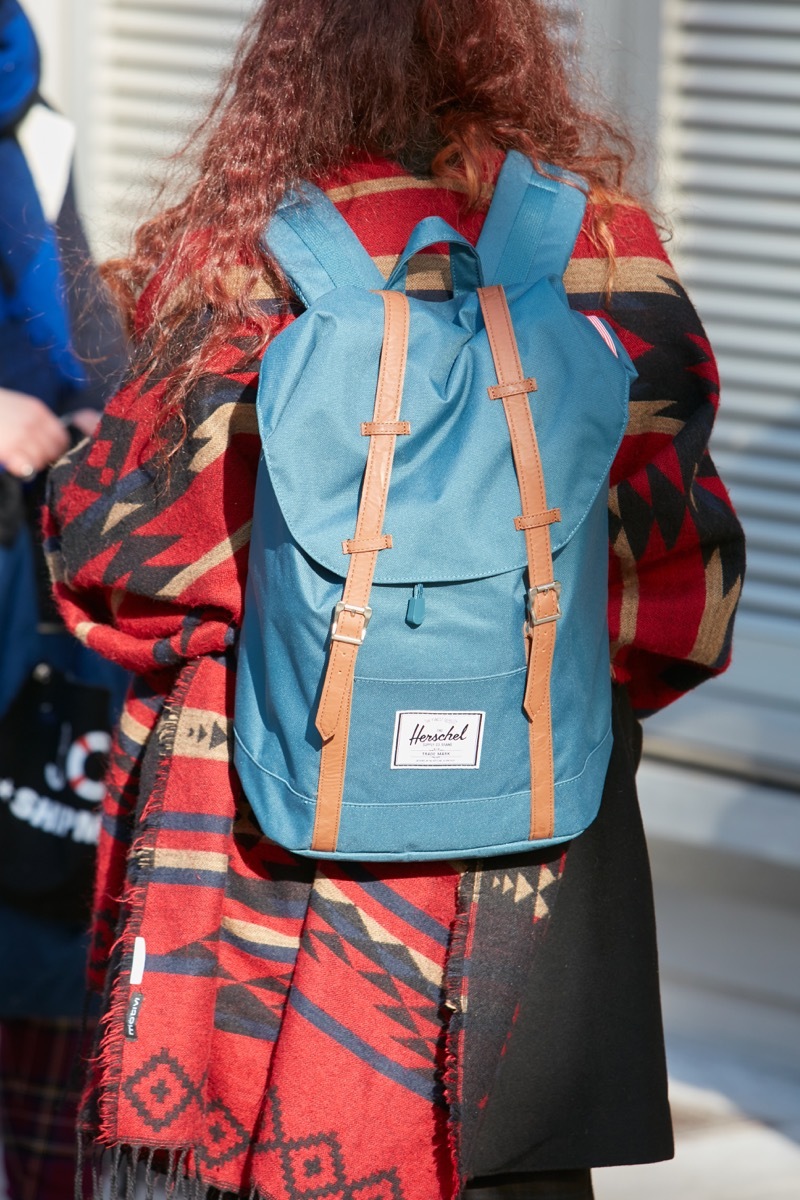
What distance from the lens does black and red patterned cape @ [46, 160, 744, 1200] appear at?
1426 millimetres

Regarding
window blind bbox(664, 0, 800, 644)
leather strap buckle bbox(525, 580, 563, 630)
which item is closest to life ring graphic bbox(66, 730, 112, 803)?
leather strap buckle bbox(525, 580, 563, 630)

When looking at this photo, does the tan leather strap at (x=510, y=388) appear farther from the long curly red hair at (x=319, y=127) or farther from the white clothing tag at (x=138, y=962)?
the white clothing tag at (x=138, y=962)

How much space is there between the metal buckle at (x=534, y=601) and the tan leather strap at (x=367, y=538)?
15cm

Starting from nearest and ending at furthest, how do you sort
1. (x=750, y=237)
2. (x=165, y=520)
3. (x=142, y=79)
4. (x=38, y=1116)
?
(x=165, y=520)
(x=38, y=1116)
(x=750, y=237)
(x=142, y=79)

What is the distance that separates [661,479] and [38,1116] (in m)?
1.53

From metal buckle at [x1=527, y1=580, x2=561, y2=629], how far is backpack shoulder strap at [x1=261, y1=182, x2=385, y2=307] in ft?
1.20

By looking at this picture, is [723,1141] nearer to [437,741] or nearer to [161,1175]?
[161,1175]

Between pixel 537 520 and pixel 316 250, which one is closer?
pixel 537 520

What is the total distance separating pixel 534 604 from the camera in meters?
1.29

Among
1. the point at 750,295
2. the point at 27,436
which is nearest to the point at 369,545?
the point at 27,436

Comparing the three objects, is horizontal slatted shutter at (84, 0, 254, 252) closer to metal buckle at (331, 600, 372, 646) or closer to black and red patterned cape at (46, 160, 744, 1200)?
black and red patterned cape at (46, 160, 744, 1200)

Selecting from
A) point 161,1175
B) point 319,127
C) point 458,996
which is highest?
point 319,127

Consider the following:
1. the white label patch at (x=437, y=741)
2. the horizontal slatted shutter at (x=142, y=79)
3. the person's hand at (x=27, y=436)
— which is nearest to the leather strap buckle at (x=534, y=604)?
the white label patch at (x=437, y=741)

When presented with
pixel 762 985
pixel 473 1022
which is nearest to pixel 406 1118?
pixel 473 1022
